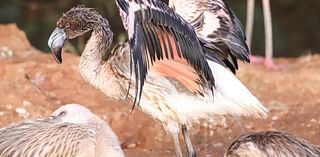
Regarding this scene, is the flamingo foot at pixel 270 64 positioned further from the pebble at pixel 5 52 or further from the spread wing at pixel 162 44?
the spread wing at pixel 162 44

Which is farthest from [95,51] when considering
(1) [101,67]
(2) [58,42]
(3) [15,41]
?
(3) [15,41]

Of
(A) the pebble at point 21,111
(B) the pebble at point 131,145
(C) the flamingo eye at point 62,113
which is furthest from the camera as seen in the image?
(A) the pebble at point 21,111

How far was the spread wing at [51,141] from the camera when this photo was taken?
458cm

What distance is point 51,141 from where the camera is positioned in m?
4.62

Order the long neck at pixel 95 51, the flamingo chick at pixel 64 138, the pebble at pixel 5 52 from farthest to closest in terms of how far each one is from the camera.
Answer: the pebble at pixel 5 52
the long neck at pixel 95 51
the flamingo chick at pixel 64 138

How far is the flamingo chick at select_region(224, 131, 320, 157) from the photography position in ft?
13.8

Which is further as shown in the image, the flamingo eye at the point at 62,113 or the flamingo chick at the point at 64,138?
the flamingo eye at the point at 62,113

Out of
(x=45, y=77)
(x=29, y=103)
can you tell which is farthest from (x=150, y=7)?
(x=45, y=77)

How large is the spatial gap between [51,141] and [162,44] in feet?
2.28

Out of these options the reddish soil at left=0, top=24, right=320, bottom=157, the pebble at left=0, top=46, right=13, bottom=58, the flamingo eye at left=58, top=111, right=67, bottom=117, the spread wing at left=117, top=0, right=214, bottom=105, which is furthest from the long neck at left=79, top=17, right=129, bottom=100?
the pebble at left=0, top=46, right=13, bottom=58

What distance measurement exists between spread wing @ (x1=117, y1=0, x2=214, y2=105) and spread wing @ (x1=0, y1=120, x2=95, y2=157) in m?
0.31

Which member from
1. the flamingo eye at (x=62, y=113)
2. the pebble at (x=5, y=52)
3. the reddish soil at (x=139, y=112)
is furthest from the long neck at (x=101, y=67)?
the pebble at (x=5, y=52)

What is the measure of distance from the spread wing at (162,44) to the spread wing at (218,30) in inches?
8.8

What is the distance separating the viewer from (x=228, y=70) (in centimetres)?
518
